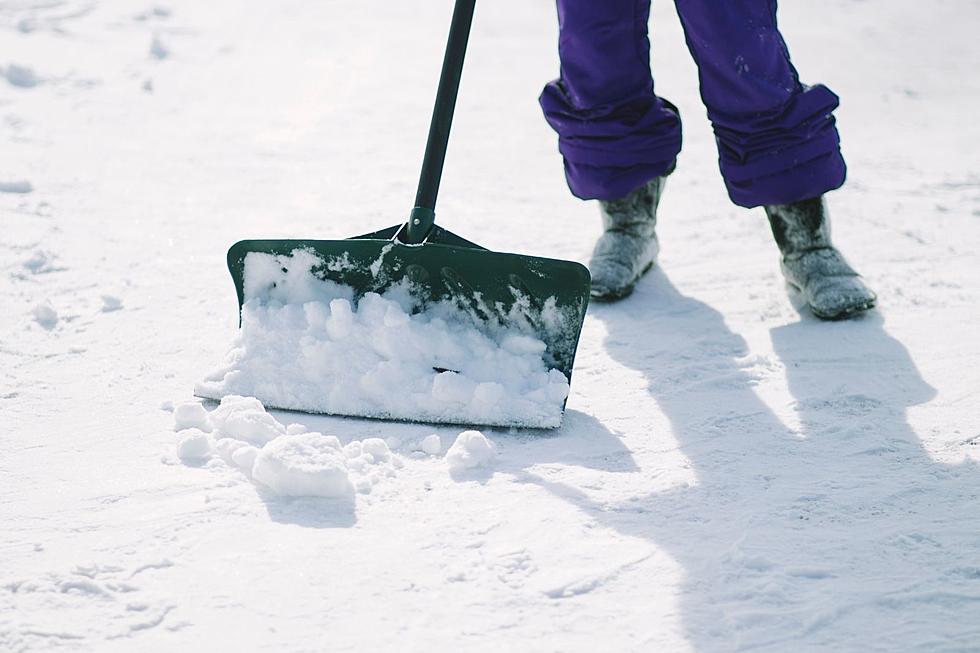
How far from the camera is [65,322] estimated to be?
2244 millimetres

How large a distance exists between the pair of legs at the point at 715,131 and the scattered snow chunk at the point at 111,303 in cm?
102

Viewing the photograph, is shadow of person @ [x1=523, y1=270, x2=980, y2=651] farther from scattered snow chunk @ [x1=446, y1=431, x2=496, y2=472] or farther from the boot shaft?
the boot shaft

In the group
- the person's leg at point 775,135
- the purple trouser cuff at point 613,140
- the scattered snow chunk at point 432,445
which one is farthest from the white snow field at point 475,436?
the purple trouser cuff at point 613,140

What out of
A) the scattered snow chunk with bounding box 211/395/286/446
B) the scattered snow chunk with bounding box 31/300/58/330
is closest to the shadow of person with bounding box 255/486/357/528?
the scattered snow chunk with bounding box 211/395/286/446

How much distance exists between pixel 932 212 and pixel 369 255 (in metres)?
1.73

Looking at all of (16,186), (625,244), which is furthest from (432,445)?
(16,186)

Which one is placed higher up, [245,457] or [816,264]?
[816,264]

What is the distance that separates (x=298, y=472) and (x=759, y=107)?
1216mm

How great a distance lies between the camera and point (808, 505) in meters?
1.58

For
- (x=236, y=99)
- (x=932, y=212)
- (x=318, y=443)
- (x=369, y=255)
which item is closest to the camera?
(x=318, y=443)

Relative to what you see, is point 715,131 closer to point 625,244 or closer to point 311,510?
point 625,244

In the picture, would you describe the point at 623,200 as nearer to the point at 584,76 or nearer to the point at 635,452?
the point at 584,76

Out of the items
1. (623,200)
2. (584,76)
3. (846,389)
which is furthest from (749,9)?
(846,389)

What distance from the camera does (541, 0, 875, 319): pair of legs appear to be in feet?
7.17
